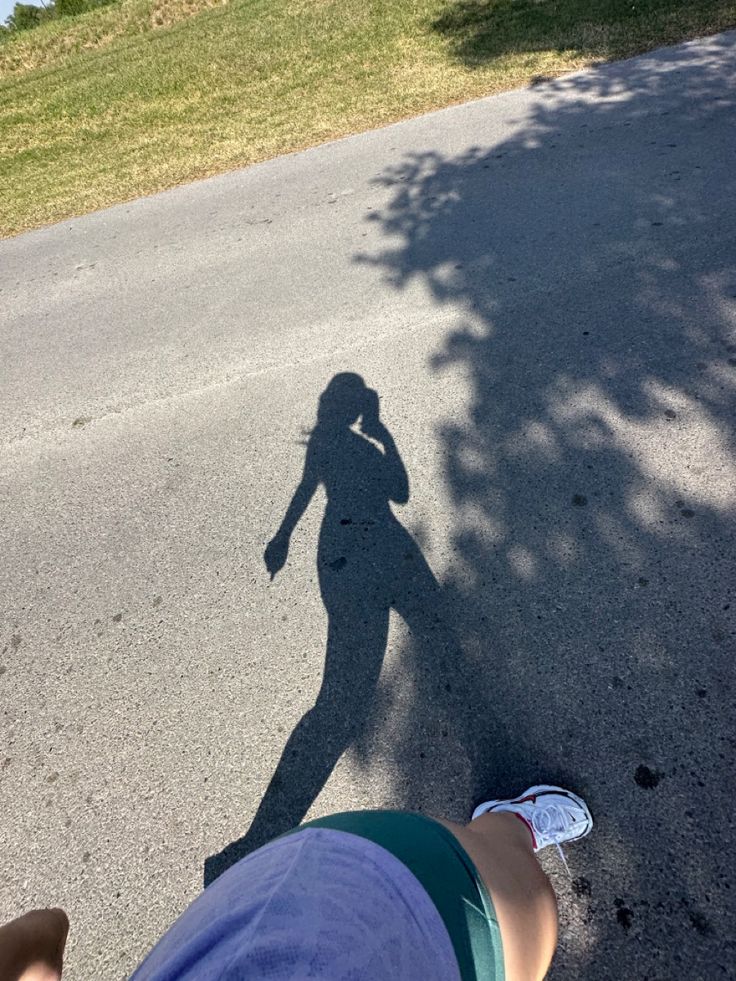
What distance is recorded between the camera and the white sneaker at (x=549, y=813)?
1.99m

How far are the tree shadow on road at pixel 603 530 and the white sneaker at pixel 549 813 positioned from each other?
2.9 inches

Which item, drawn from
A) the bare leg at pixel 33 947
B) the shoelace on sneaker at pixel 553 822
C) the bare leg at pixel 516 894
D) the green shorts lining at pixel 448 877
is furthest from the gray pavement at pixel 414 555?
the green shorts lining at pixel 448 877

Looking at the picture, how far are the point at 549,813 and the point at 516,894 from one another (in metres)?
0.54

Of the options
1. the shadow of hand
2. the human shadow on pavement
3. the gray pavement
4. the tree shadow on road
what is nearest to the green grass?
the gray pavement

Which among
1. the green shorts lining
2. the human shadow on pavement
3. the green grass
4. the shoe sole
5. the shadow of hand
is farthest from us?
the green grass

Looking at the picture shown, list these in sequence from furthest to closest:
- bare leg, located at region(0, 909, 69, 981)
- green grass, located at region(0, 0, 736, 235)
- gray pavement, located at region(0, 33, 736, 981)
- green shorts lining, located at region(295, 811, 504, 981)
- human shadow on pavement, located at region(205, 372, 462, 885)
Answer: green grass, located at region(0, 0, 736, 235), human shadow on pavement, located at region(205, 372, 462, 885), gray pavement, located at region(0, 33, 736, 981), bare leg, located at region(0, 909, 69, 981), green shorts lining, located at region(295, 811, 504, 981)

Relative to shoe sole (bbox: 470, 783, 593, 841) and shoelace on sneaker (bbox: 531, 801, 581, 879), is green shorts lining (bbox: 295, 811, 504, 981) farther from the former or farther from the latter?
shoe sole (bbox: 470, 783, 593, 841)

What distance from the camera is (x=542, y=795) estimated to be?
2105mm

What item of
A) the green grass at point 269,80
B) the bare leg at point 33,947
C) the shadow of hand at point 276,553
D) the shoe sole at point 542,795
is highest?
the green grass at point 269,80

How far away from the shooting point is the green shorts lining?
3.93 ft

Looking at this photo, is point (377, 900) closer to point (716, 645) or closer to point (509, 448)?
point (716, 645)

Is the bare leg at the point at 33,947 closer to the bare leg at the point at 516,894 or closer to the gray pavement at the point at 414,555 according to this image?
the gray pavement at the point at 414,555

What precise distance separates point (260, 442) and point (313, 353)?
0.89 meters

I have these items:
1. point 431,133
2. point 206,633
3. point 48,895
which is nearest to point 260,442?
point 206,633
